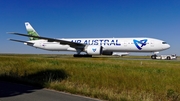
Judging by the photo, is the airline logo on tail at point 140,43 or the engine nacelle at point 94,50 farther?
the airline logo on tail at point 140,43

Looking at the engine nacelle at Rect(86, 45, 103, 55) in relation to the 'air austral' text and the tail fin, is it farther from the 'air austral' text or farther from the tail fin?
the tail fin

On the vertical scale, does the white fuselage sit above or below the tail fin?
below

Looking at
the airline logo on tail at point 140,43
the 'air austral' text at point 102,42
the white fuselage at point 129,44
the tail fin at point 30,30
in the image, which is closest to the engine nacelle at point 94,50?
the 'air austral' text at point 102,42

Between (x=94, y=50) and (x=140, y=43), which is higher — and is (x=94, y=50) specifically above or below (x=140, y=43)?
below

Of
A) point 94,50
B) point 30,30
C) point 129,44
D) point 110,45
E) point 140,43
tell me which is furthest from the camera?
point 30,30

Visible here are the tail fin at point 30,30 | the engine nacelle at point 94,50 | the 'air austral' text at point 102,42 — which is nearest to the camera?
the engine nacelle at point 94,50

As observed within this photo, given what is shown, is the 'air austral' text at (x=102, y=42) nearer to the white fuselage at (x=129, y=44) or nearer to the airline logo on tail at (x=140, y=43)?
the white fuselage at (x=129, y=44)

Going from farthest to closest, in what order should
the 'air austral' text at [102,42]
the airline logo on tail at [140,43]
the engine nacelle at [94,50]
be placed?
the 'air austral' text at [102,42]
the airline logo on tail at [140,43]
the engine nacelle at [94,50]

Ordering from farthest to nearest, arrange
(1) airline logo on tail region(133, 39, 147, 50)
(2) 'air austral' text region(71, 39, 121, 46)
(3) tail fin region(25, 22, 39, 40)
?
(3) tail fin region(25, 22, 39, 40)
(2) 'air austral' text region(71, 39, 121, 46)
(1) airline logo on tail region(133, 39, 147, 50)

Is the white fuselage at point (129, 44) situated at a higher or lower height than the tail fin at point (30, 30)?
lower

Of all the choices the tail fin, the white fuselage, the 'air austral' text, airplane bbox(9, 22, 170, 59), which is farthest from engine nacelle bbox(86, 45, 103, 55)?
the tail fin

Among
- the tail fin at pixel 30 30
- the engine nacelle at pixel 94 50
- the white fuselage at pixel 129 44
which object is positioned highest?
the tail fin at pixel 30 30

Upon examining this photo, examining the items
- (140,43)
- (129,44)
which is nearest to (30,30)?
(129,44)

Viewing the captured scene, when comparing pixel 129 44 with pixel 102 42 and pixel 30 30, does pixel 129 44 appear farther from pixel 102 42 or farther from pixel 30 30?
pixel 30 30
